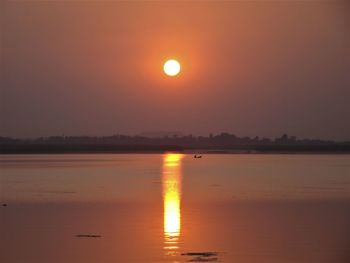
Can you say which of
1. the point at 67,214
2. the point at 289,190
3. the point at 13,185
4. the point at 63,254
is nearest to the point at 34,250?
the point at 63,254

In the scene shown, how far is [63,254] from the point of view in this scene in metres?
12.5

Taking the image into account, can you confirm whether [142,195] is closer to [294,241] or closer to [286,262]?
[294,241]

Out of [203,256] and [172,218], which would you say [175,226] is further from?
[203,256]

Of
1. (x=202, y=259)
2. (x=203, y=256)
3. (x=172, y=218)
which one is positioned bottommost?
(x=202, y=259)

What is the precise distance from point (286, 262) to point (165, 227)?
4601mm

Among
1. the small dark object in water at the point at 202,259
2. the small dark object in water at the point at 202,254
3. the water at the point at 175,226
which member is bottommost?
the small dark object in water at the point at 202,259

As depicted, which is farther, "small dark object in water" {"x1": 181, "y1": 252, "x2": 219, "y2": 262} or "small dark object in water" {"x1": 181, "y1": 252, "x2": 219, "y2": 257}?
"small dark object in water" {"x1": 181, "y1": 252, "x2": 219, "y2": 257}

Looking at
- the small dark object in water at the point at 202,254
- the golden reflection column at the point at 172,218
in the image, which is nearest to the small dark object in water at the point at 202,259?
the small dark object in water at the point at 202,254

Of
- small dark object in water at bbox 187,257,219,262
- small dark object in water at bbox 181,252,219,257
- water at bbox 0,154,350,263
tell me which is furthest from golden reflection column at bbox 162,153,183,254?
small dark object in water at bbox 187,257,219,262

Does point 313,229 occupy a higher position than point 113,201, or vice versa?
point 113,201

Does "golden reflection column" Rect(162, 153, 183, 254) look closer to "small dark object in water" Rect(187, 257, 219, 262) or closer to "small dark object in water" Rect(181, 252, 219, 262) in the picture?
"small dark object in water" Rect(181, 252, 219, 262)

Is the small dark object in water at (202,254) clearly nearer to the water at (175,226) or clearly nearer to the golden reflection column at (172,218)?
the water at (175,226)

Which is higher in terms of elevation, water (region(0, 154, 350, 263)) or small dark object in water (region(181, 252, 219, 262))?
water (region(0, 154, 350, 263))

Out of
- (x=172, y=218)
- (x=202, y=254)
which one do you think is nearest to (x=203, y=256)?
(x=202, y=254)
